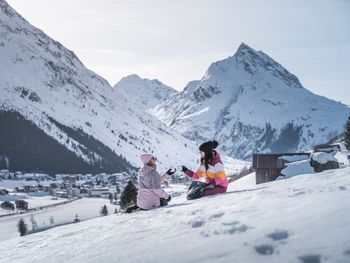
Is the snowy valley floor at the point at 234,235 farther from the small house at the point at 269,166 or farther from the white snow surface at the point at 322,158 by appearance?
the small house at the point at 269,166

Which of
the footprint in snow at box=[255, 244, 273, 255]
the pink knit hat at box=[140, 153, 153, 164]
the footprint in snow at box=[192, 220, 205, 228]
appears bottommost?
the footprint in snow at box=[255, 244, 273, 255]

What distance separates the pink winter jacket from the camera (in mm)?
13938

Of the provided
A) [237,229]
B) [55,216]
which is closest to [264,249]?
[237,229]

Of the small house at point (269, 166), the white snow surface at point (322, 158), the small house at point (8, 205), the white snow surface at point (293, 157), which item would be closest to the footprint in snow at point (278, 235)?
the white snow surface at point (322, 158)

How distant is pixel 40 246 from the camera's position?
1019 cm

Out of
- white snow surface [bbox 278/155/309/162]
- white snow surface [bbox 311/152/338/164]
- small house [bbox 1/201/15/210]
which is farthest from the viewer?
small house [bbox 1/201/15/210]

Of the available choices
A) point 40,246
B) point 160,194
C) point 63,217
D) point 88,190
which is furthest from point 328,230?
point 88,190

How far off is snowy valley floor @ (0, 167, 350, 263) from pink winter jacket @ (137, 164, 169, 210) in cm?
345

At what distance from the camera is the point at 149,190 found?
14.0m

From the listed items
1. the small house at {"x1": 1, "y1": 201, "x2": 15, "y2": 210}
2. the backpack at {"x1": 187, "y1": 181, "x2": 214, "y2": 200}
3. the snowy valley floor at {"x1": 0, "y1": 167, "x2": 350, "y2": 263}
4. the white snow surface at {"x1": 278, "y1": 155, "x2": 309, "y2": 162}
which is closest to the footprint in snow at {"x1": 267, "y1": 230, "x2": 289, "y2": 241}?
the snowy valley floor at {"x1": 0, "y1": 167, "x2": 350, "y2": 263}

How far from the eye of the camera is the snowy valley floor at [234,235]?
19.8ft

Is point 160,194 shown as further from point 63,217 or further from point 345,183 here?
point 63,217

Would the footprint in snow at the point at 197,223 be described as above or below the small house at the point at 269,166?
above

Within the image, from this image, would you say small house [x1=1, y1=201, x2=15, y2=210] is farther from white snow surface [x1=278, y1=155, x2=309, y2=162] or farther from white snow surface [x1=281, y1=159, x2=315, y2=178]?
white snow surface [x1=281, y1=159, x2=315, y2=178]
